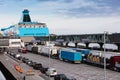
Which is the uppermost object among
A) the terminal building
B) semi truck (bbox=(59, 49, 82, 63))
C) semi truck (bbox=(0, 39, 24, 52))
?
the terminal building

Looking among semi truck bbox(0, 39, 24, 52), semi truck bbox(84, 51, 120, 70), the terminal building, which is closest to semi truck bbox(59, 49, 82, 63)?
semi truck bbox(84, 51, 120, 70)

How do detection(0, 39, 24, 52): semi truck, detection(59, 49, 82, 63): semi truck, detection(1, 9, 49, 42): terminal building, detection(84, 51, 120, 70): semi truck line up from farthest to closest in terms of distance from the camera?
detection(1, 9, 49, 42): terminal building < detection(0, 39, 24, 52): semi truck < detection(59, 49, 82, 63): semi truck < detection(84, 51, 120, 70): semi truck

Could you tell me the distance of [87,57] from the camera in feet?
262

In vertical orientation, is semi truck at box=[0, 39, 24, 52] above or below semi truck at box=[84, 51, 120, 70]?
above

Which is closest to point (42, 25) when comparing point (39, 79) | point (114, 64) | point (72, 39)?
point (72, 39)

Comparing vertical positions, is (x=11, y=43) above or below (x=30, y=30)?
below

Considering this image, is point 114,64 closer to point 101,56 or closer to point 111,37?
point 101,56

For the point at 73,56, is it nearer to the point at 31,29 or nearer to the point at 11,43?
the point at 11,43

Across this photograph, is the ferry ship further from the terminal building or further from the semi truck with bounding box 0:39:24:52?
the semi truck with bounding box 0:39:24:52

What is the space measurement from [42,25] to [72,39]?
3083cm

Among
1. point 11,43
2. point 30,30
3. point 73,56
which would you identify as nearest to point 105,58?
point 73,56

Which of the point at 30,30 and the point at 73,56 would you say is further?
the point at 30,30

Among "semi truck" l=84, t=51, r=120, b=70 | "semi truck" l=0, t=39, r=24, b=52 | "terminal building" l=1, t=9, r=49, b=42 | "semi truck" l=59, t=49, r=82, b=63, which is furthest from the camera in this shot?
"terminal building" l=1, t=9, r=49, b=42

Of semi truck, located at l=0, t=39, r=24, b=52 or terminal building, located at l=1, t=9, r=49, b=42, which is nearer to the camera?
semi truck, located at l=0, t=39, r=24, b=52
